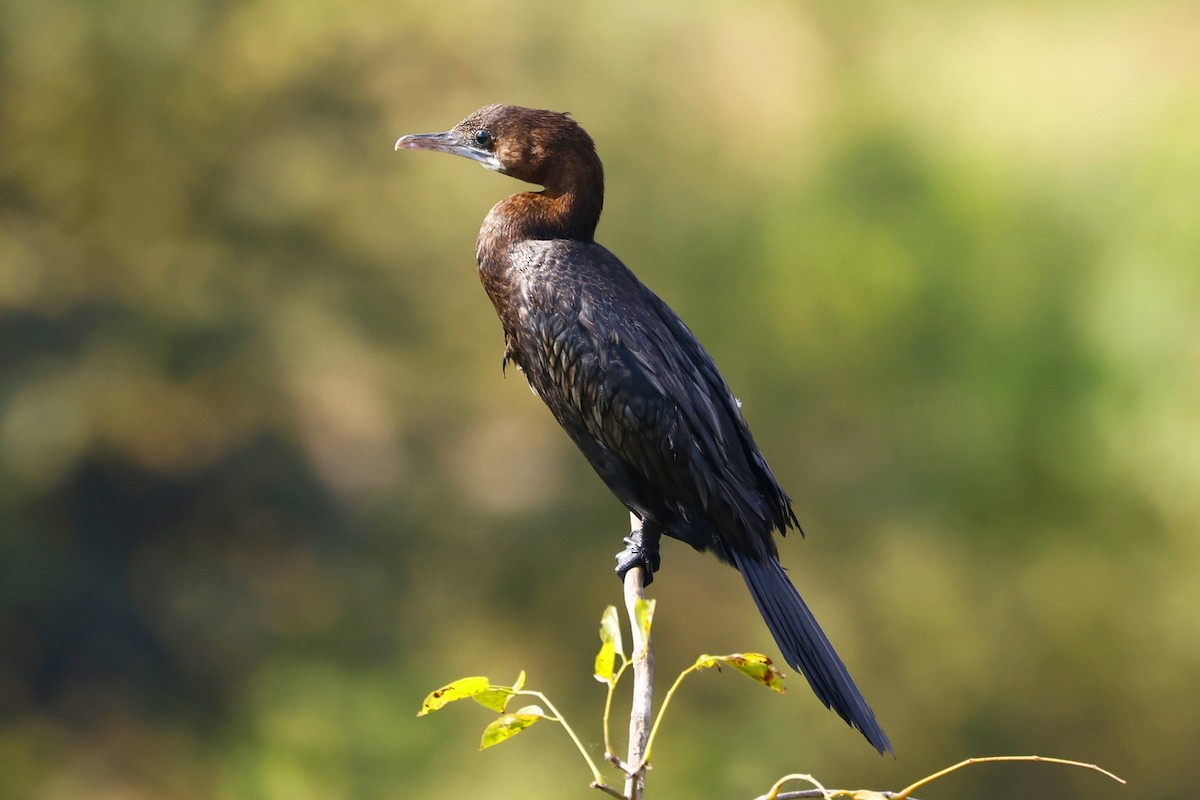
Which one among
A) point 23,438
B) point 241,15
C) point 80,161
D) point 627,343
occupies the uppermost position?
point 241,15

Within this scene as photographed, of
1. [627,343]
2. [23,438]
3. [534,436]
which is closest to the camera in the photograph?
[627,343]

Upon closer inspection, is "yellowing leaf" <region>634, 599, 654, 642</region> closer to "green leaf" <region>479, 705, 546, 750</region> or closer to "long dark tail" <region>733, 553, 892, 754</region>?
"green leaf" <region>479, 705, 546, 750</region>

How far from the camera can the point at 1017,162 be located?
5270 mm

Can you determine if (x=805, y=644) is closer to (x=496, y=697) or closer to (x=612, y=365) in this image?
(x=612, y=365)

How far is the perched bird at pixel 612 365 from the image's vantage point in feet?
6.68

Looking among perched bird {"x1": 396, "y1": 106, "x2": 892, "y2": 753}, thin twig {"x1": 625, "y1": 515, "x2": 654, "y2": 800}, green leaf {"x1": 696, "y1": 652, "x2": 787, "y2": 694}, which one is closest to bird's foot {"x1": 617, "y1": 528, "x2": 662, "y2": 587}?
perched bird {"x1": 396, "y1": 106, "x2": 892, "y2": 753}

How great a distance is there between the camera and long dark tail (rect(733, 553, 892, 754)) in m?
1.81

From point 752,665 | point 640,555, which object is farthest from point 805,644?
point 752,665

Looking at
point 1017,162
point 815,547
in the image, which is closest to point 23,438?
point 815,547

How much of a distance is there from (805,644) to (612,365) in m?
0.52

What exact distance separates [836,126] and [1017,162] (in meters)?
0.76

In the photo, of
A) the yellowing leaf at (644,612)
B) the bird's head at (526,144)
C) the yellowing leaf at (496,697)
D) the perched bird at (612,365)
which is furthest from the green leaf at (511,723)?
the bird's head at (526,144)

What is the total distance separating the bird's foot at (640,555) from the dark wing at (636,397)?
0.05 m

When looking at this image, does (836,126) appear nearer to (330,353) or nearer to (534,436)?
(534,436)
